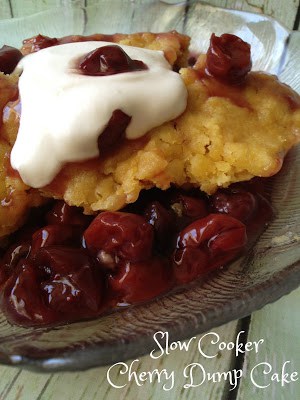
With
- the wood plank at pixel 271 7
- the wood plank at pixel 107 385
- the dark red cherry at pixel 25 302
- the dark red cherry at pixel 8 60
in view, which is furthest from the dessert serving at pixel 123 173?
the wood plank at pixel 271 7

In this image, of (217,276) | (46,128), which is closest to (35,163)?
(46,128)

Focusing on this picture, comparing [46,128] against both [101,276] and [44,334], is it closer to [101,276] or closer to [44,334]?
[101,276]

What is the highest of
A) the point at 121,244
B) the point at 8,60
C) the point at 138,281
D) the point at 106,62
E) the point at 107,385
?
the point at 106,62

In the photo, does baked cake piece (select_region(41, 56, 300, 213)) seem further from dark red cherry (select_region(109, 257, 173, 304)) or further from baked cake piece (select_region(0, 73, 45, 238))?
dark red cherry (select_region(109, 257, 173, 304))

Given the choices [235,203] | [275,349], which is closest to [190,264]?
[235,203]

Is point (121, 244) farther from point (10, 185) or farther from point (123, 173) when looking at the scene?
point (10, 185)

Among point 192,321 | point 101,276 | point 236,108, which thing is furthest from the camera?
point 236,108

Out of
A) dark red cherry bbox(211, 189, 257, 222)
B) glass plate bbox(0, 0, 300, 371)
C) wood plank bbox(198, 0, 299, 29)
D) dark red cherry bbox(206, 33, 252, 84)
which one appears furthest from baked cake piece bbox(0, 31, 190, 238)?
wood plank bbox(198, 0, 299, 29)
